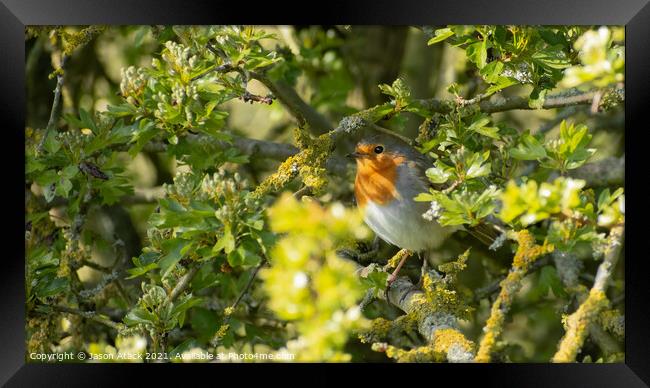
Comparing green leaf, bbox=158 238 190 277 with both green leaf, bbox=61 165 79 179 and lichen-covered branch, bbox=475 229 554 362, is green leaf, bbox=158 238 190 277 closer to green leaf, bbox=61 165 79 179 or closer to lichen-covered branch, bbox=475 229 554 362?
green leaf, bbox=61 165 79 179

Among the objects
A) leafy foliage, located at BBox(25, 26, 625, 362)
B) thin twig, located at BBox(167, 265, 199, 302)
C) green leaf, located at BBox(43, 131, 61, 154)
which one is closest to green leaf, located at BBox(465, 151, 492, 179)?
leafy foliage, located at BBox(25, 26, 625, 362)

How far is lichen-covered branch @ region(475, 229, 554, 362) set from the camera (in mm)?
2502

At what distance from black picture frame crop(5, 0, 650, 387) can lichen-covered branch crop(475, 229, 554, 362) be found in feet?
0.54

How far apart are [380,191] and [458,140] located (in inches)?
29.6

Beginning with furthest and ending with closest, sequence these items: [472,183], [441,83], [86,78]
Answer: [441,83] < [86,78] < [472,183]

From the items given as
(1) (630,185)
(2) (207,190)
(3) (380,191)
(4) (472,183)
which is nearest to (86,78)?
(3) (380,191)

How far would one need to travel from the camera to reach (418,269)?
3.79 meters

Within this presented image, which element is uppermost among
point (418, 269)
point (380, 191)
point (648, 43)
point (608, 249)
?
point (648, 43)

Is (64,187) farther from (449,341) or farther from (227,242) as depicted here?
(449,341)

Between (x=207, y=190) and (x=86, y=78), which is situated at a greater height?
(x=207, y=190)

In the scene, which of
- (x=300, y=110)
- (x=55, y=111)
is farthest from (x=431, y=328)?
(x=55, y=111)

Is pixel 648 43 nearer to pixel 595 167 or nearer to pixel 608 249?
pixel 608 249

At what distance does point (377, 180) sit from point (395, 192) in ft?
0.32

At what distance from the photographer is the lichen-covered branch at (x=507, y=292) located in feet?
8.21
